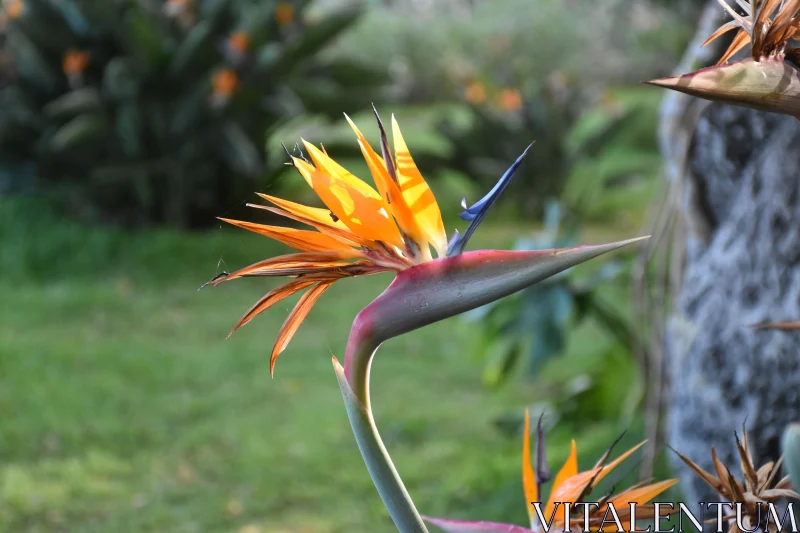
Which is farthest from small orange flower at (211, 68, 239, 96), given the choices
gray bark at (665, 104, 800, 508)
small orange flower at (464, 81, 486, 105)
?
gray bark at (665, 104, 800, 508)

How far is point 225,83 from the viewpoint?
3.56 metres

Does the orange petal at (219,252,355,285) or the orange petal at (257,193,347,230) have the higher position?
the orange petal at (257,193,347,230)

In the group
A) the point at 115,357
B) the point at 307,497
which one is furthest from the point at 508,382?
the point at 115,357

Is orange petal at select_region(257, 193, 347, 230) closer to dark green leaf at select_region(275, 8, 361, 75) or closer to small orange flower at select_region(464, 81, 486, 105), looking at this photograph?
dark green leaf at select_region(275, 8, 361, 75)

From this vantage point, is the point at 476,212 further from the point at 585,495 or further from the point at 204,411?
the point at 204,411

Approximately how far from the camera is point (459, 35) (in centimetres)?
833

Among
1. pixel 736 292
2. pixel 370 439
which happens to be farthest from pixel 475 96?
pixel 370 439

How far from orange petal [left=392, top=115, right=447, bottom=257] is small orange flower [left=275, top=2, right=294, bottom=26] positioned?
3.66 meters

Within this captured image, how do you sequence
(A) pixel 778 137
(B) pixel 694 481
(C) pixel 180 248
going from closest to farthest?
(A) pixel 778 137, (B) pixel 694 481, (C) pixel 180 248

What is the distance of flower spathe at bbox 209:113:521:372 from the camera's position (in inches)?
15.3

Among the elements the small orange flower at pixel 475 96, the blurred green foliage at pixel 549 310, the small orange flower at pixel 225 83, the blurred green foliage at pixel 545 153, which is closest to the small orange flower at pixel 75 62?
the small orange flower at pixel 225 83

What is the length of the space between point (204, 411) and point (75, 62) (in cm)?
199

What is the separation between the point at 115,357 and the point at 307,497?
3.42ft

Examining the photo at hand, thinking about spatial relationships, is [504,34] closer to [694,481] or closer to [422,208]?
[694,481]
